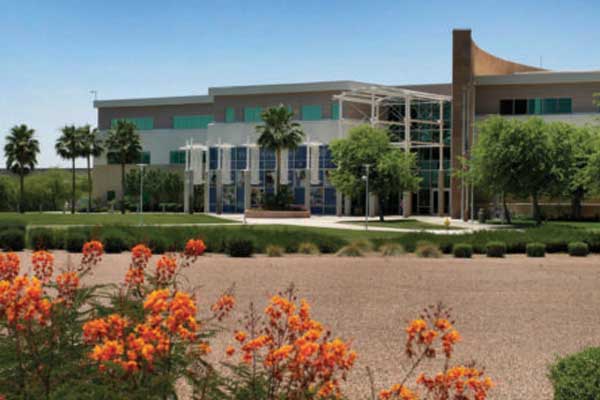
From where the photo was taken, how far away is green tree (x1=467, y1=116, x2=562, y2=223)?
52344 mm

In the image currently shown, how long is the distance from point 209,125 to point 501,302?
69.8 m

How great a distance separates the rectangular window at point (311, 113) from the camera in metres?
79.8

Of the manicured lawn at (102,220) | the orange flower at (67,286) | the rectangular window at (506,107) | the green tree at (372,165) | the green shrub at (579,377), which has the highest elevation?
the rectangular window at (506,107)

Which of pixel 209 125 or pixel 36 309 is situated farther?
pixel 209 125

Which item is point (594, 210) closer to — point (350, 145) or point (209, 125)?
point (350, 145)

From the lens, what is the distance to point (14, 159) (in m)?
83.4

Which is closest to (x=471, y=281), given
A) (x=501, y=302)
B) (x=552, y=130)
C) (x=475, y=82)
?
(x=501, y=302)

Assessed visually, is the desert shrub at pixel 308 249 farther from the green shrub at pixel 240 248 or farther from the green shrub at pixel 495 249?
the green shrub at pixel 495 249

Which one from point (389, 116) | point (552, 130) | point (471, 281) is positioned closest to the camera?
point (471, 281)

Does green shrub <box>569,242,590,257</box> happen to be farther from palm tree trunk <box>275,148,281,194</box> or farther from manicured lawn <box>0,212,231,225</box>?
palm tree trunk <box>275,148,281,194</box>

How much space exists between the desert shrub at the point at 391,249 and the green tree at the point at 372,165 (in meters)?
33.4

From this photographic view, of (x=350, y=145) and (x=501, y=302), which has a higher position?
Result: (x=350, y=145)

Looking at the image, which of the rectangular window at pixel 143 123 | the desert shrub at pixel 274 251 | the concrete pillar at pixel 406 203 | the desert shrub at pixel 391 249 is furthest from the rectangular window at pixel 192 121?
the desert shrub at pixel 274 251

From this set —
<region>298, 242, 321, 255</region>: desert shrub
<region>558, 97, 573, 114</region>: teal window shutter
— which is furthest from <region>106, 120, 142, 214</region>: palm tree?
<region>298, 242, 321, 255</region>: desert shrub
